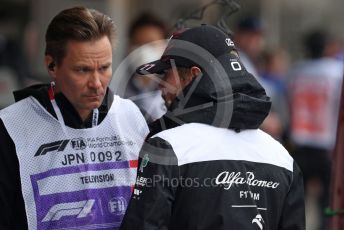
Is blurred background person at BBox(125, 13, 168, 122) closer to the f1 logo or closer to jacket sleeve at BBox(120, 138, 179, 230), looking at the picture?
the f1 logo

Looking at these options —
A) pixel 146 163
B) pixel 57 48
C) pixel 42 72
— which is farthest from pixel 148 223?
pixel 42 72

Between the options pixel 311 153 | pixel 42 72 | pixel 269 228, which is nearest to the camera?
pixel 269 228

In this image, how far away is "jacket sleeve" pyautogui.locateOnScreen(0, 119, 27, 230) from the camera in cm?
392

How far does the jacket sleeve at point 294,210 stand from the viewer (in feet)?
13.0

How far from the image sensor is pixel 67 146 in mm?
4074

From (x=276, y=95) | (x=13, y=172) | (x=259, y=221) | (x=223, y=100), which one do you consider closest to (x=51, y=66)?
(x=13, y=172)

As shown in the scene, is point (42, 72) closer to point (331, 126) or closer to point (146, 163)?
point (331, 126)

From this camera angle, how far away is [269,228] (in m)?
3.90

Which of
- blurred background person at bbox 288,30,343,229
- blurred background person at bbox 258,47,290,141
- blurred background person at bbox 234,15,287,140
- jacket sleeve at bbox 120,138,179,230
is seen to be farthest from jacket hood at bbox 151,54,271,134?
blurred background person at bbox 288,30,343,229

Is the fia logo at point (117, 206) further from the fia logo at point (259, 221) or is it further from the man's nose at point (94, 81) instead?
the fia logo at point (259, 221)

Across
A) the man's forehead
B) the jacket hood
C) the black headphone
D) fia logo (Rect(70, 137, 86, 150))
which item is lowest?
fia logo (Rect(70, 137, 86, 150))

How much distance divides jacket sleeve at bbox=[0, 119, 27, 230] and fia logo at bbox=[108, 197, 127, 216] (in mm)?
372

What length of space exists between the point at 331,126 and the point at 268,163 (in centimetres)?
679

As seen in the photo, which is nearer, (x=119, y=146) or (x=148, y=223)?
(x=148, y=223)
